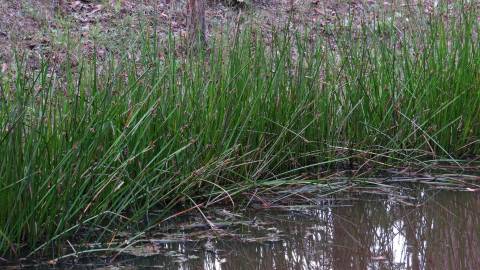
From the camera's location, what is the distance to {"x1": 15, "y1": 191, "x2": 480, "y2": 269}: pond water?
355cm

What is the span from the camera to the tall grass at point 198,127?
3486mm

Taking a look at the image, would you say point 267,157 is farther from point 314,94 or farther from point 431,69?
point 431,69

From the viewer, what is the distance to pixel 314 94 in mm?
4867

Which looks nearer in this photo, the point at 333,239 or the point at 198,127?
the point at 333,239

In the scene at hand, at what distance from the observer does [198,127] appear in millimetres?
4359

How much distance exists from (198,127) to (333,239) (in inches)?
38.0

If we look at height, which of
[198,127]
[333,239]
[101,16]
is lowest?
[333,239]

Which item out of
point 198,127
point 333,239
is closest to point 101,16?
point 198,127

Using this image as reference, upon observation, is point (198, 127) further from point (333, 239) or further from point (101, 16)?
point (101, 16)

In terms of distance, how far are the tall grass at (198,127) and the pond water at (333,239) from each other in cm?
21

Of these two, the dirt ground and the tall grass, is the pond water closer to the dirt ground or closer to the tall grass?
the tall grass

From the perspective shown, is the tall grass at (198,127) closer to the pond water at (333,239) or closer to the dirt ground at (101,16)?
the pond water at (333,239)

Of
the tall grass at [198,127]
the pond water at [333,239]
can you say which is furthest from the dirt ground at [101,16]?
the pond water at [333,239]

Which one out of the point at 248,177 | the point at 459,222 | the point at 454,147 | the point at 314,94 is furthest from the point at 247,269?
the point at 454,147
